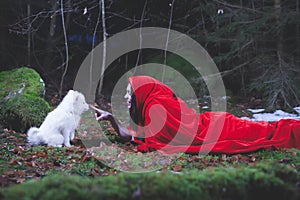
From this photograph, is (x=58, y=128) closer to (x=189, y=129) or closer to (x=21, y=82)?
(x=189, y=129)

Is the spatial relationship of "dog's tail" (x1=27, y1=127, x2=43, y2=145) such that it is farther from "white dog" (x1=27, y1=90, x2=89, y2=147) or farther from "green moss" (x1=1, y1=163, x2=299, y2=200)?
"green moss" (x1=1, y1=163, x2=299, y2=200)

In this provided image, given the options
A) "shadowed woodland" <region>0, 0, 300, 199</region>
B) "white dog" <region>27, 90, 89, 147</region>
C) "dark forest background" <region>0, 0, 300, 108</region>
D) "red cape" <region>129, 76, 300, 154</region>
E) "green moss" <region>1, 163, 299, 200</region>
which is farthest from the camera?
"dark forest background" <region>0, 0, 300, 108</region>

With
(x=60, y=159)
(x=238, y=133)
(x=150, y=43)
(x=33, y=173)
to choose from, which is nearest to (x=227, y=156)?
(x=238, y=133)

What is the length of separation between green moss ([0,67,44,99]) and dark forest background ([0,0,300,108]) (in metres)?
1.92

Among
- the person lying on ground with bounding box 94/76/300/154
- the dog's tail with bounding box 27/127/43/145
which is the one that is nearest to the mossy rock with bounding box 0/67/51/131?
the dog's tail with bounding box 27/127/43/145

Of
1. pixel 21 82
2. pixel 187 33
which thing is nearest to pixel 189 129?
pixel 21 82

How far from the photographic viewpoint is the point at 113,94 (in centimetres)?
1284

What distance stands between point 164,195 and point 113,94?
35.4ft

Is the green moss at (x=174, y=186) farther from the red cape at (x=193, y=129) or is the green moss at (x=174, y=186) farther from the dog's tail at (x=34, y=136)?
the dog's tail at (x=34, y=136)

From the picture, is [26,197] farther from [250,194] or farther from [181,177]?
[250,194]

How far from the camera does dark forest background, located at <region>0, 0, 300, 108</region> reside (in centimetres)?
1086

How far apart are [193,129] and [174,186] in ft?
11.7

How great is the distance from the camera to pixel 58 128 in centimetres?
573

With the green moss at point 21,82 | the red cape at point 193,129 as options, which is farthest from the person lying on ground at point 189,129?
the green moss at point 21,82
